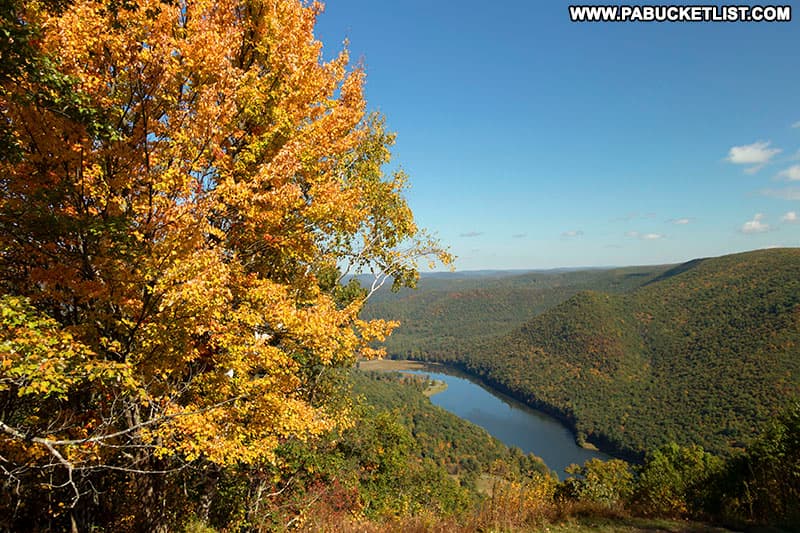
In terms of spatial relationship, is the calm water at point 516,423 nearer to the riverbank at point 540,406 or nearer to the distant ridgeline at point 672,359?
the riverbank at point 540,406

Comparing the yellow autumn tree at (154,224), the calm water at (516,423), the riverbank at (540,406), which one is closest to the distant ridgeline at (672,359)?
the riverbank at (540,406)

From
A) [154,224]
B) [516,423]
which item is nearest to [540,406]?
[516,423]

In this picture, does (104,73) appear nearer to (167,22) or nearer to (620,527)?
(167,22)

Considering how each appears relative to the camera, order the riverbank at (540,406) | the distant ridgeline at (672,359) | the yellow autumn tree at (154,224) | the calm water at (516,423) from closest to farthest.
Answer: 1. the yellow autumn tree at (154,224)
2. the distant ridgeline at (672,359)
3. the riverbank at (540,406)
4. the calm water at (516,423)

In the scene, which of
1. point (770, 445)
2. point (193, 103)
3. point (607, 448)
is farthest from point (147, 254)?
point (607, 448)

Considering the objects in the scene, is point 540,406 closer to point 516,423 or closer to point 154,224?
point 516,423

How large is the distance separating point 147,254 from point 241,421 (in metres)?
3.32

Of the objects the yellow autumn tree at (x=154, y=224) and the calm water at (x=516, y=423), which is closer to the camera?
the yellow autumn tree at (x=154, y=224)

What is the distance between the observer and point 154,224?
5.25 meters

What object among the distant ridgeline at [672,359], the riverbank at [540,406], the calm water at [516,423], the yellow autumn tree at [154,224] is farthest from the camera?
the calm water at [516,423]

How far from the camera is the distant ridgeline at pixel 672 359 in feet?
246

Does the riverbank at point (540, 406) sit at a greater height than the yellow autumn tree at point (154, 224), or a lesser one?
lesser

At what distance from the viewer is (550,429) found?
354 feet

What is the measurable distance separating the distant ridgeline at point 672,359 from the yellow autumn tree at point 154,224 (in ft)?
269
